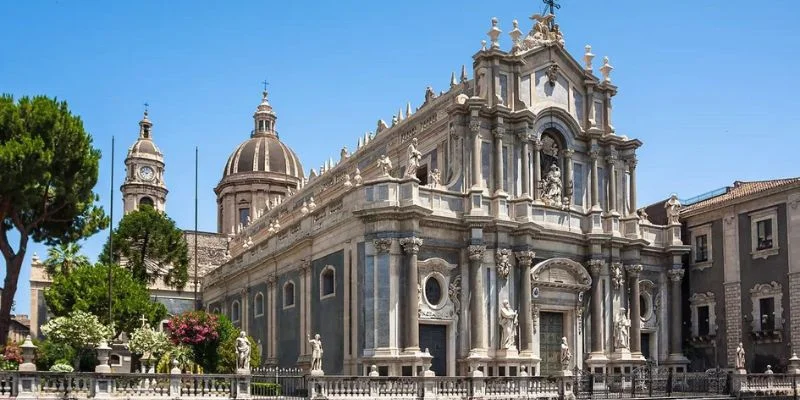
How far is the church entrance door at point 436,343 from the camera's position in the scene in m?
37.6

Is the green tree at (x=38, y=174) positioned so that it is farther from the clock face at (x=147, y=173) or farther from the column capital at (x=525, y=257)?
the clock face at (x=147, y=173)

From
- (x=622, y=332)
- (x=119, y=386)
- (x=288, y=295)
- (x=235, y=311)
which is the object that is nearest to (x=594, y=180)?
(x=622, y=332)

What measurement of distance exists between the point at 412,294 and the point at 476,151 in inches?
286

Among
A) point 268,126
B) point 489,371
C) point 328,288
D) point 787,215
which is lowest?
point 489,371

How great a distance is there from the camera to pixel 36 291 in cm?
6400

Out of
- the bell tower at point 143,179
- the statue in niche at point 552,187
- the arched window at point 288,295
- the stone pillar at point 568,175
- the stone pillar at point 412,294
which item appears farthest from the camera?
the bell tower at point 143,179

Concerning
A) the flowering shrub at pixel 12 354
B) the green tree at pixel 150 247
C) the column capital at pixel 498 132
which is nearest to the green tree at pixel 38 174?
the flowering shrub at pixel 12 354

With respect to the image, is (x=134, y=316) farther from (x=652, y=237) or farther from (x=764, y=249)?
(x=764, y=249)

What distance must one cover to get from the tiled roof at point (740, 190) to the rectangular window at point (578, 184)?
6775 millimetres

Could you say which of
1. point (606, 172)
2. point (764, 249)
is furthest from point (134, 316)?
point (764, 249)

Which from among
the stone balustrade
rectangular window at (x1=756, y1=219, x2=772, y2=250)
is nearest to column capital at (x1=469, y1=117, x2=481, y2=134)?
rectangular window at (x1=756, y1=219, x2=772, y2=250)

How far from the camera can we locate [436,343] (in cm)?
3806

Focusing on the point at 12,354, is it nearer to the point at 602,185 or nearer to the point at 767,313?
the point at 602,185

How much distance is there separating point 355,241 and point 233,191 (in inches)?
1788
